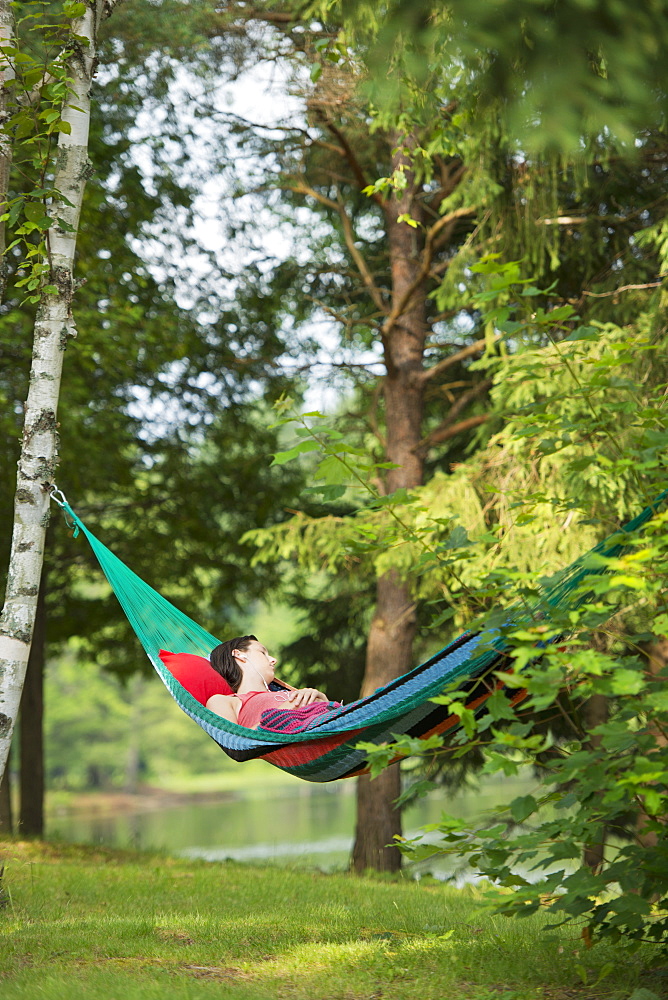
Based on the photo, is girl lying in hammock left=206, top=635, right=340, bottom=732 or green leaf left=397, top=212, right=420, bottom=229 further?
green leaf left=397, top=212, right=420, bottom=229

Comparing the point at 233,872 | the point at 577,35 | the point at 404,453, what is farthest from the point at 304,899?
the point at 577,35

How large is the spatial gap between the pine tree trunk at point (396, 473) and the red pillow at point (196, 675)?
5.76 feet

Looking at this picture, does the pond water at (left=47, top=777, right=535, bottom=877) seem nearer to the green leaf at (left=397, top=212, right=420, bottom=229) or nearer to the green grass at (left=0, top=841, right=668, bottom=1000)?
the green grass at (left=0, top=841, right=668, bottom=1000)

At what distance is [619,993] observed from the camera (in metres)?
2.10

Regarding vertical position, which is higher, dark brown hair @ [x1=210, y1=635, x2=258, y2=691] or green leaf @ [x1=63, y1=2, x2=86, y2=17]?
green leaf @ [x1=63, y1=2, x2=86, y2=17]

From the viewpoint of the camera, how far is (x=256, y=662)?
3.24 metres

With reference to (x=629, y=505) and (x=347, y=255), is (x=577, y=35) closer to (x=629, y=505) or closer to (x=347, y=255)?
(x=629, y=505)

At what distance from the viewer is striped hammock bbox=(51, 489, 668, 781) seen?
7.04ft

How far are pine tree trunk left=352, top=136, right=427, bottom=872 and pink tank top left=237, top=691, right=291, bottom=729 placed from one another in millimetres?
1742

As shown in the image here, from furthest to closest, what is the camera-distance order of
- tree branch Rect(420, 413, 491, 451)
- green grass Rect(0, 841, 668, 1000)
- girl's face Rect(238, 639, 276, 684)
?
tree branch Rect(420, 413, 491, 451) < girl's face Rect(238, 639, 276, 684) < green grass Rect(0, 841, 668, 1000)

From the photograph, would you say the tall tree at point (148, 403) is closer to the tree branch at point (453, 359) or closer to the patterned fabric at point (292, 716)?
the tree branch at point (453, 359)

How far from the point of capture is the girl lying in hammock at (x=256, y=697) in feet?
9.57

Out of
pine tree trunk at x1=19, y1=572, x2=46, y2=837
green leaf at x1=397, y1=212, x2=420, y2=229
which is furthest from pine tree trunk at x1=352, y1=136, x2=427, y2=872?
pine tree trunk at x1=19, y1=572, x2=46, y2=837

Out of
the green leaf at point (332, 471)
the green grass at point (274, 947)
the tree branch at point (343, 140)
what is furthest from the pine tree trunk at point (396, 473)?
the green leaf at point (332, 471)
